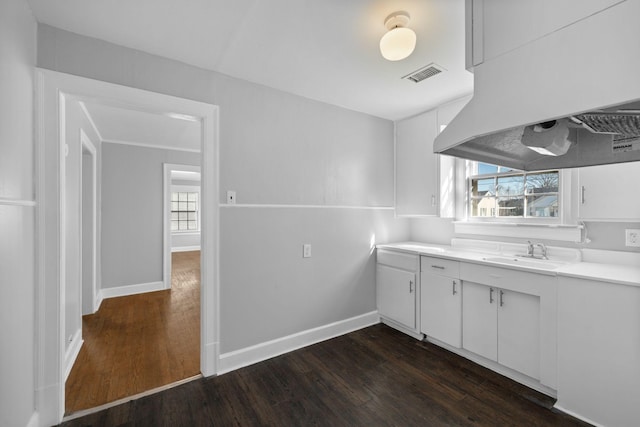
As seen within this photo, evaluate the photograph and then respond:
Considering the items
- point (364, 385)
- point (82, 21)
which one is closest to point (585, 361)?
point (364, 385)

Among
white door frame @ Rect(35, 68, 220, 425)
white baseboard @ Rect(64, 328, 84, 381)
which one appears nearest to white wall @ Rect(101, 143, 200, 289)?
white baseboard @ Rect(64, 328, 84, 381)

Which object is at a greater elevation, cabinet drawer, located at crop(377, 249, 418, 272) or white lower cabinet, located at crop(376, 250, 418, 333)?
cabinet drawer, located at crop(377, 249, 418, 272)

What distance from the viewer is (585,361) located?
5.73 ft

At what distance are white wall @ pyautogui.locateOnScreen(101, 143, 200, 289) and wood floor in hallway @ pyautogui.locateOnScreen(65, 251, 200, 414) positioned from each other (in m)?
0.47

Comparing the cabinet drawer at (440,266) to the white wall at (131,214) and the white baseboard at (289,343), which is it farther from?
the white wall at (131,214)

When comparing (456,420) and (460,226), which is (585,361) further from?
(460,226)

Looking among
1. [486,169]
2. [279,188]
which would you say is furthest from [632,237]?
[279,188]

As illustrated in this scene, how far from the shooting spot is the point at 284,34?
1.82 metres

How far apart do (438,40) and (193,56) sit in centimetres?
172

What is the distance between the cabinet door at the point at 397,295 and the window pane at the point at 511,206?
1.11 metres

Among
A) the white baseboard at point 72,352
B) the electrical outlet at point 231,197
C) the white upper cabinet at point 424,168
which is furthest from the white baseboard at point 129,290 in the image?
the white upper cabinet at point 424,168

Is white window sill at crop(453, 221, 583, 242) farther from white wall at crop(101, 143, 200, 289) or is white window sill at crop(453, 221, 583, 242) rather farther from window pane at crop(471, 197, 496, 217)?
white wall at crop(101, 143, 200, 289)

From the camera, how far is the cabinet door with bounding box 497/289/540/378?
2031mm

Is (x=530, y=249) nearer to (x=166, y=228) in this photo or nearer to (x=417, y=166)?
(x=417, y=166)
